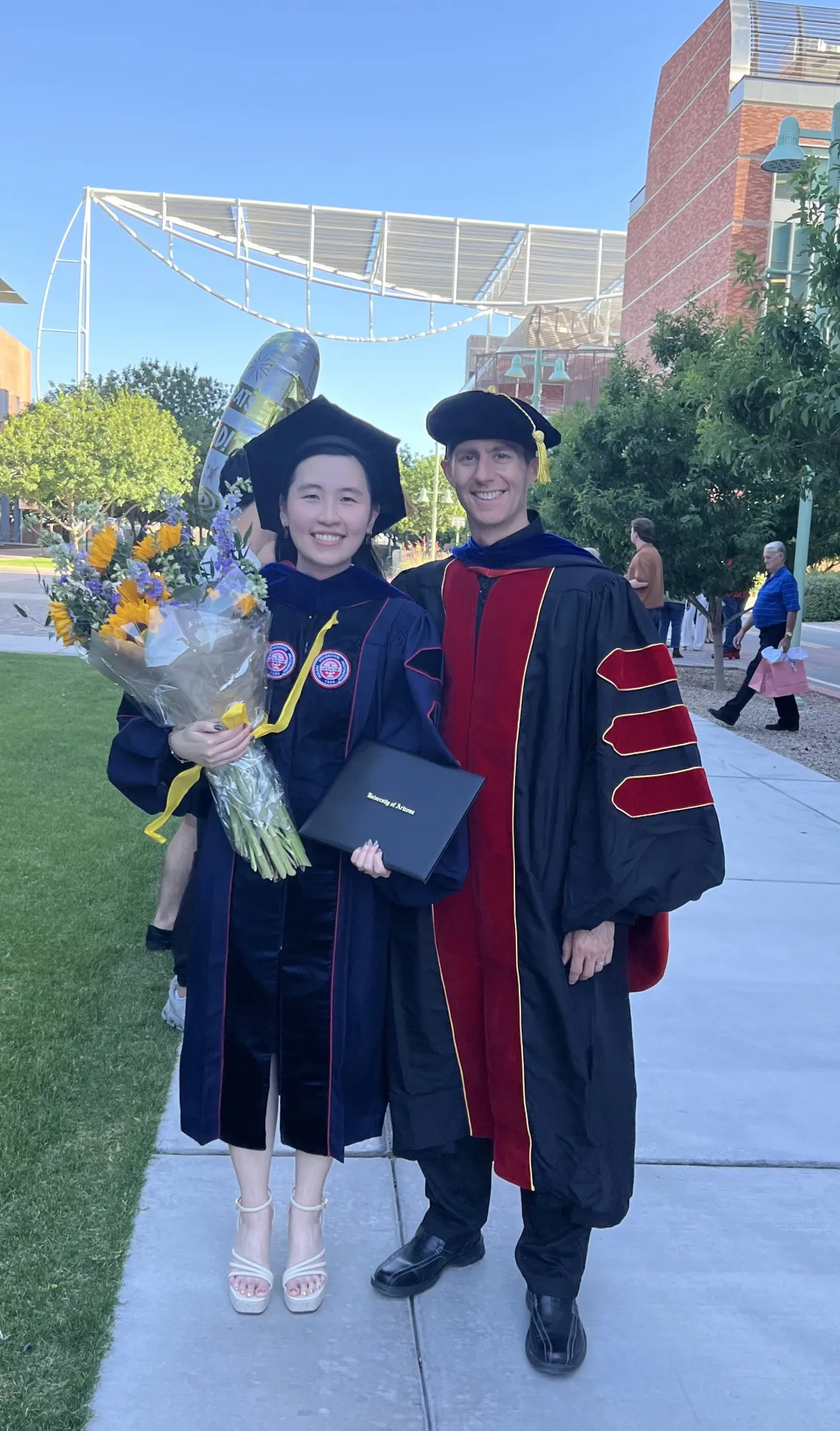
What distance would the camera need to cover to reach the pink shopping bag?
8.91 meters

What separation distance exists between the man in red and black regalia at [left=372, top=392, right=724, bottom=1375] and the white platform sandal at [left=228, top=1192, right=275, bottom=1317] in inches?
14.7

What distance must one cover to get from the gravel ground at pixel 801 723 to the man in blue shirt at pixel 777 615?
24 cm

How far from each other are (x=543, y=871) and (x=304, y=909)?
1.58ft

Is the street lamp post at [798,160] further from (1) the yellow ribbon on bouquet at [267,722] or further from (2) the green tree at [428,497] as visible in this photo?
(2) the green tree at [428,497]

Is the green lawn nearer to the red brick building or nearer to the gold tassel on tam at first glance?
the gold tassel on tam

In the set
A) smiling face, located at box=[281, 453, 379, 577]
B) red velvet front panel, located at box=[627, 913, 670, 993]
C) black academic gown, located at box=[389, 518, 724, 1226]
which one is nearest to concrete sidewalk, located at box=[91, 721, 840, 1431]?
black academic gown, located at box=[389, 518, 724, 1226]

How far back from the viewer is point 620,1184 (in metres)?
2.07

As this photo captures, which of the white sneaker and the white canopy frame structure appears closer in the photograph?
the white sneaker

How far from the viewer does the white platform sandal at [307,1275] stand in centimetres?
216

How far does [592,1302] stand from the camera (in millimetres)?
2264

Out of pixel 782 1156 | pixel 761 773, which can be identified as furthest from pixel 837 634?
pixel 782 1156

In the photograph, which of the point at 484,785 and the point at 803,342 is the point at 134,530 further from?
the point at 803,342

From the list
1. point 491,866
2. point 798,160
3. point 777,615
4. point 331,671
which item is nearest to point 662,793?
point 491,866

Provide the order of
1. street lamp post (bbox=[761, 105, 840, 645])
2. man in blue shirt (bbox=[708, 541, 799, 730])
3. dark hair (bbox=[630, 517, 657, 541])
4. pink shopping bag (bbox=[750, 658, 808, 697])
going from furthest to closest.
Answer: dark hair (bbox=[630, 517, 657, 541])
street lamp post (bbox=[761, 105, 840, 645])
man in blue shirt (bbox=[708, 541, 799, 730])
pink shopping bag (bbox=[750, 658, 808, 697])
